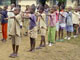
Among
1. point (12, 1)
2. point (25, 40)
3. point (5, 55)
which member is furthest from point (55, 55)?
point (12, 1)

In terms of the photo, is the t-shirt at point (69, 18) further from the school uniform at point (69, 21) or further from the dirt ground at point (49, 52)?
the dirt ground at point (49, 52)

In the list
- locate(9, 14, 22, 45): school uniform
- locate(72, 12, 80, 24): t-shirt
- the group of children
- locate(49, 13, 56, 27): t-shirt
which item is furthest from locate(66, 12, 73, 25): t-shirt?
locate(9, 14, 22, 45): school uniform

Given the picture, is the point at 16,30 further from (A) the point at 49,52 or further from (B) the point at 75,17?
(B) the point at 75,17

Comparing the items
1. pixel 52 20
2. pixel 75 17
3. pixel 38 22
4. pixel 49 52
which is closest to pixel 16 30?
pixel 49 52

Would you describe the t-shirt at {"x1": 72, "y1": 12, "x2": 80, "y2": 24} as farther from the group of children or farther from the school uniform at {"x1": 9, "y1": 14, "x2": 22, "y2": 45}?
the school uniform at {"x1": 9, "y1": 14, "x2": 22, "y2": 45}

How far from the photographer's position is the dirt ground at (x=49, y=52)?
6314 millimetres

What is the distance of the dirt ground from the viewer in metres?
6.31

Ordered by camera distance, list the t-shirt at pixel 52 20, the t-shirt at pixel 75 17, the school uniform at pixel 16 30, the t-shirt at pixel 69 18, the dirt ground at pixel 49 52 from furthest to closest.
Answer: the t-shirt at pixel 75 17
the t-shirt at pixel 69 18
the t-shirt at pixel 52 20
the dirt ground at pixel 49 52
the school uniform at pixel 16 30

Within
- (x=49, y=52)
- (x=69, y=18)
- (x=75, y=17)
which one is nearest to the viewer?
(x=49, y=52)

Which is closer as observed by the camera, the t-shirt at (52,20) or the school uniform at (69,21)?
the t-shirt at (52,20)

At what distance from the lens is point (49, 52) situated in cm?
698

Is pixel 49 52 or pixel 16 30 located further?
pixel 49 52

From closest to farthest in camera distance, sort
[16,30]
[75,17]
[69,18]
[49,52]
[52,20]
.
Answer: [16,30], [49,52], [52,20], [69,18], [75,17]

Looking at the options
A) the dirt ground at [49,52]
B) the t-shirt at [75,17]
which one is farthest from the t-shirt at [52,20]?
the t-shirt at [75,17]
